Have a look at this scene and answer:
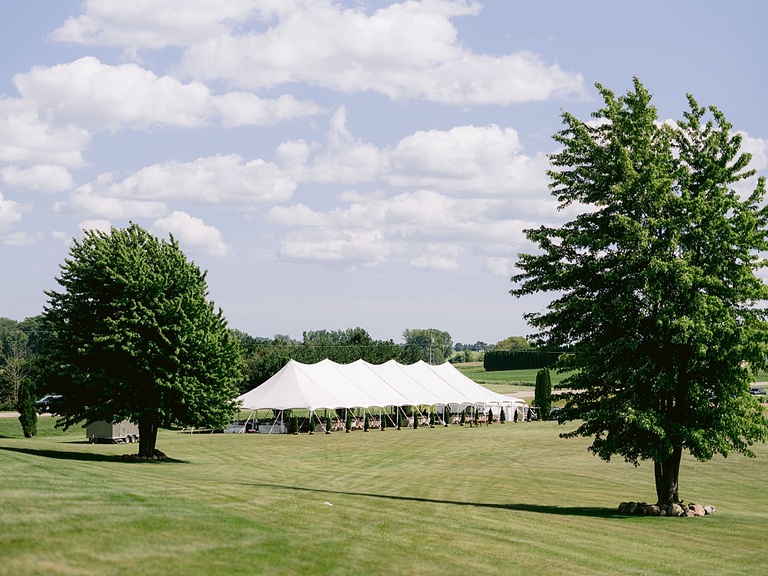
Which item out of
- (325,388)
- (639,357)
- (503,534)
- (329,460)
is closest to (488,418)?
(325,388)

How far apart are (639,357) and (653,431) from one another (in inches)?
72.8

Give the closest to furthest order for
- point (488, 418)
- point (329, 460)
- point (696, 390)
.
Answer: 1. point (696, 390)
2. point (329, 460)
3. point (488, 418)

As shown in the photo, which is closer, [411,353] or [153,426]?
[153,426]

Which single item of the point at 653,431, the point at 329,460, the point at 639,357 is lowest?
Answer: the point at 329,460

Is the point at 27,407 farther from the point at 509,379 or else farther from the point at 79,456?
the point at 509,379

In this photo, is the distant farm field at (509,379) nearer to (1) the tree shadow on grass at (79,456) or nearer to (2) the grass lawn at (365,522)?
(1) the tree shadow on grass at (79,456)

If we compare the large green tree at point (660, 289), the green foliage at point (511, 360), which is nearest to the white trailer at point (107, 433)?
the large green tree at point (660, 289)

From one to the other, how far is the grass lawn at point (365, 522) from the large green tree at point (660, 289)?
2.44 meters

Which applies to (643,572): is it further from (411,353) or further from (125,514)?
(411,353)

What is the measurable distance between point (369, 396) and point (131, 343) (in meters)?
29.7

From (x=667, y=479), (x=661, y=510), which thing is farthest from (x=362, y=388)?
(x=661, y=510)

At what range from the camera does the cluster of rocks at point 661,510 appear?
74.0 ft

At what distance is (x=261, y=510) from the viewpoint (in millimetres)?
15719

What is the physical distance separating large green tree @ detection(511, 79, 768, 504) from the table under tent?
33.2 meters
